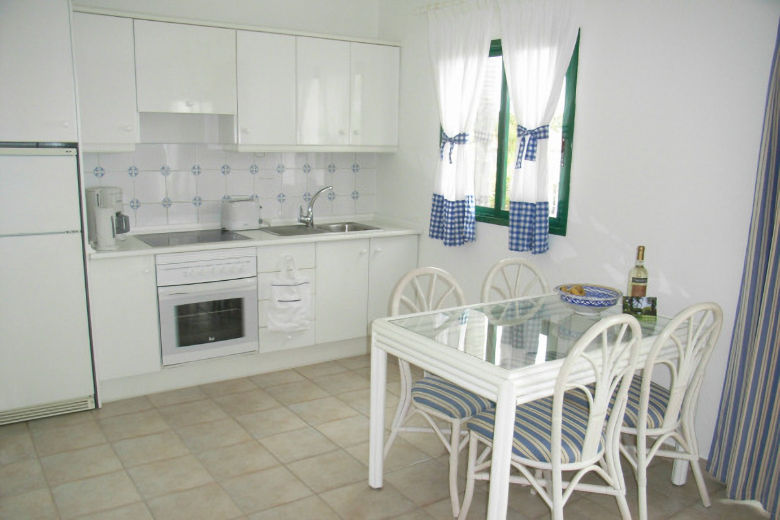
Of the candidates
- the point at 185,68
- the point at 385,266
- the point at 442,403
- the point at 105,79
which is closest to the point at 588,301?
the point at 442,403

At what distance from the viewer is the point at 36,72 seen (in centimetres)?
306

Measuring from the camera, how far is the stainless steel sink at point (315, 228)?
170 inches

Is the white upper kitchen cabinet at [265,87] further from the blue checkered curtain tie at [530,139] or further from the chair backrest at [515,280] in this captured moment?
the chair backrest at [515,280]

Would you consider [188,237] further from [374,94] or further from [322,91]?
[374,94]

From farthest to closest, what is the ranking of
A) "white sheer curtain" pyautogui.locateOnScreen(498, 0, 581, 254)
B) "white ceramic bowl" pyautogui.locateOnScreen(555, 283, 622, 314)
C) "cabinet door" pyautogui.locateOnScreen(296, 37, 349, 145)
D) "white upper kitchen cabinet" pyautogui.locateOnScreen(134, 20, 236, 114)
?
"cabinet door" pyautogui.locateOnScreen(296, 37, 349, 145) < "white upper kitchen cabinet" pyautogui.locateOnScreen(134, 20, 236, 114) < "white sheer curtain" pyautogui.locateOnScreen(498, 0, 581, 254) < "white ceramic bowl" pyautogui.locateOnScreen(555, 283, 622, 314)

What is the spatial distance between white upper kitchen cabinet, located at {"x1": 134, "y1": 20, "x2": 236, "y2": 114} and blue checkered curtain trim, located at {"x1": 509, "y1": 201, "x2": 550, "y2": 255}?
5.85ft

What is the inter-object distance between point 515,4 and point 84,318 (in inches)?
109

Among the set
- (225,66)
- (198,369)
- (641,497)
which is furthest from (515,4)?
(198,369)

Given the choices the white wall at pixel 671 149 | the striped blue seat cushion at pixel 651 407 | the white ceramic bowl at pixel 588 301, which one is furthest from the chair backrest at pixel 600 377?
the white wall at pixel 671 149

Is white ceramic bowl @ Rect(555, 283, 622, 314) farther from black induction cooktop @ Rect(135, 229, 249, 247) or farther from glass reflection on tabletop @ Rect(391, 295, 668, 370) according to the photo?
black induction cooktop @ Rect(135, 229, 249, 247)

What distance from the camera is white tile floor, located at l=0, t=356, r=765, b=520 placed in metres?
2.61

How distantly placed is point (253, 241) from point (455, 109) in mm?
1442

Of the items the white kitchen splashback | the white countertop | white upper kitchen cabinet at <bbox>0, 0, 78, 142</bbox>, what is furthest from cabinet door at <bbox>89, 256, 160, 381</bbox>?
white upper kitchen cabinet at <bbox>0, 0, 78, 142</bbox>

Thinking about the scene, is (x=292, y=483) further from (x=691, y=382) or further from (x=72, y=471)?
(x=691, y=382)
